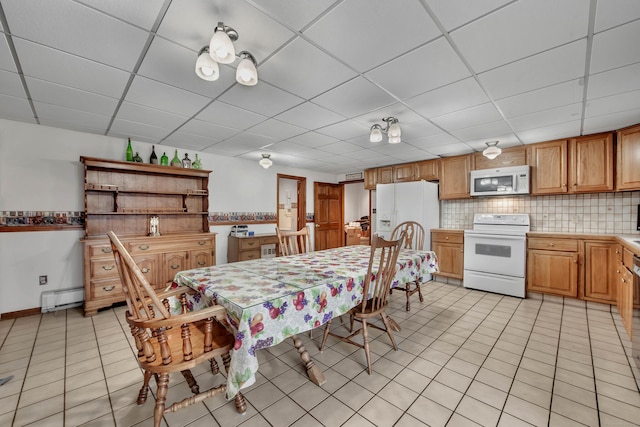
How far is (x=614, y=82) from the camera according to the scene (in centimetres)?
206

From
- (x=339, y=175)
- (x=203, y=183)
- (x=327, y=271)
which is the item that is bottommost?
(x=327, y=271)

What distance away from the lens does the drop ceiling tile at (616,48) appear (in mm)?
1498

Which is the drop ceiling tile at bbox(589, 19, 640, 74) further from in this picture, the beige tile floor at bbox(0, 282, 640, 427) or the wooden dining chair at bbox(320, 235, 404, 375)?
the beige tile floor at bbox(0, 282, 640, 427)

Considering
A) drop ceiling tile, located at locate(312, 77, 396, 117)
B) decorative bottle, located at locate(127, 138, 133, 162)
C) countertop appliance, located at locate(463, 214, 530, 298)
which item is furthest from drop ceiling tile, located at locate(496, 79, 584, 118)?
decorative bottle, located at locate(127, 138, 133, 162)

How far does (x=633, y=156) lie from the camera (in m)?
3.04

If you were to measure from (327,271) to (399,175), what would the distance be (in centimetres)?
381

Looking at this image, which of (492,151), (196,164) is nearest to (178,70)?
(196,164)

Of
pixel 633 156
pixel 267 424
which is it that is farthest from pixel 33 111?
pixel 633 156

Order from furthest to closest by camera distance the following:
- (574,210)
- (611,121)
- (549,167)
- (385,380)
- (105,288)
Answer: (574,210) < (549,167) < (105,288) < (611,121) < (385,380)

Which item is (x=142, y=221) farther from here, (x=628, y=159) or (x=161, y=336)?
(x=628, y=159)

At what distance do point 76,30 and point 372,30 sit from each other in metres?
1.72

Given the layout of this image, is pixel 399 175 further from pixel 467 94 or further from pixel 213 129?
pixel 213 129

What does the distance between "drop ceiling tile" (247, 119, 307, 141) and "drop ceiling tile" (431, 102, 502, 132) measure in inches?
64.2

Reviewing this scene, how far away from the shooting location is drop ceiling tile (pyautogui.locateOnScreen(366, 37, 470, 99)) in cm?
171
